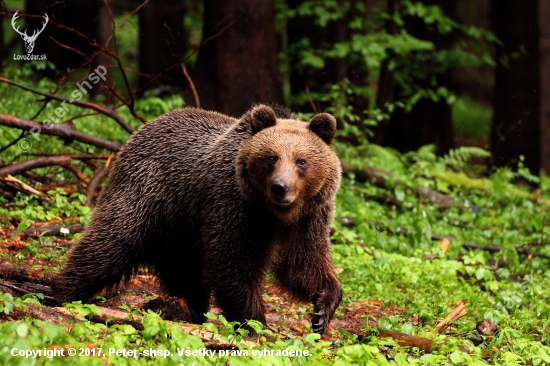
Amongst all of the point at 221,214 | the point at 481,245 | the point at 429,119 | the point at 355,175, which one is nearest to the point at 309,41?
the point at 429,119

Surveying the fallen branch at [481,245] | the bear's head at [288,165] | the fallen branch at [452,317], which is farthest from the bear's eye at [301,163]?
the fallen branch at [481,245]

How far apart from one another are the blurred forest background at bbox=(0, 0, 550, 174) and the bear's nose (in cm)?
587

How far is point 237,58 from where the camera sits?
12.8 meters

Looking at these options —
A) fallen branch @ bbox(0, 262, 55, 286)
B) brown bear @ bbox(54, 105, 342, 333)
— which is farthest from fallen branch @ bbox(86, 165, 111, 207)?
fallen branch @ bbox(0, 262, 55, 286)

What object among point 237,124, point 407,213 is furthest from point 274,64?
point 237,124


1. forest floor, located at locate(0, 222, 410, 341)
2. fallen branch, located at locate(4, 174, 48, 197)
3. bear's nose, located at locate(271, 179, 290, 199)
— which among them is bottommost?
forest floor, located at locate(0, 222, 410, 341)

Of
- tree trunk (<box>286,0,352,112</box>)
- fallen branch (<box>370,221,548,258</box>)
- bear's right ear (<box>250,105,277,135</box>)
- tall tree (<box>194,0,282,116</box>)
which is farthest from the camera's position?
tree trunk (<box>286,0,352,112</box>)

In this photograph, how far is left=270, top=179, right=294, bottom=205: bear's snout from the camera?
216 inches

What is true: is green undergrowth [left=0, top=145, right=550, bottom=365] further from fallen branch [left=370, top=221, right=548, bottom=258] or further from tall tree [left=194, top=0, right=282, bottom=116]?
tall tree [left=194, top=0, right=282, bottom=116]

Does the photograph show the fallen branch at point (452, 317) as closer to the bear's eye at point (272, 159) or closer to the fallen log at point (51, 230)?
the bear's eye at point (272, 159)

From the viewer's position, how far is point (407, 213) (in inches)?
426

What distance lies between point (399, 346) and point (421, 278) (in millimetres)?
2613

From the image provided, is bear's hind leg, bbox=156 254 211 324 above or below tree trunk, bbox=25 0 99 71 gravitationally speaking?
below

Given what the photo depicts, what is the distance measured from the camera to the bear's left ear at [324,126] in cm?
607
